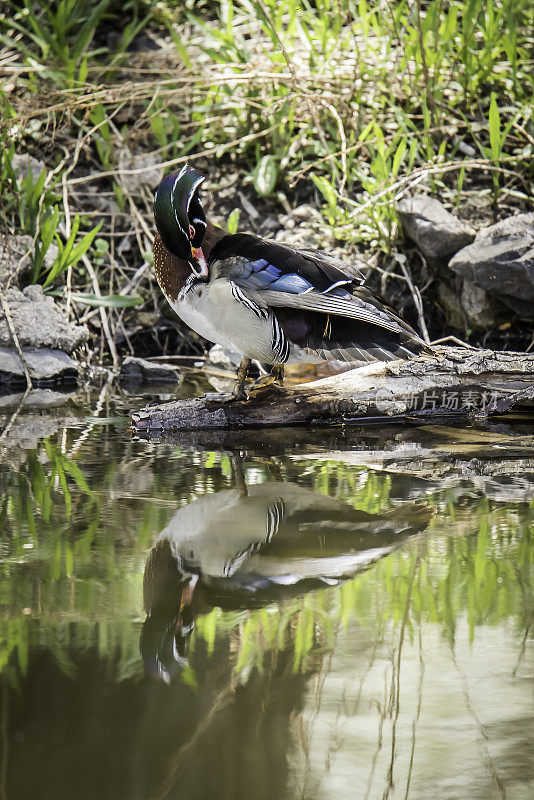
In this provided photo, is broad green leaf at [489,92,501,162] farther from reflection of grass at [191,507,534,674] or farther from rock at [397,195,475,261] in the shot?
reflection of grass at [191,507,534,674]

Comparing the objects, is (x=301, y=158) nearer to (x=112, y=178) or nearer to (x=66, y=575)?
(x=112, y=178)

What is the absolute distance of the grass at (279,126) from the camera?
15.6 ft

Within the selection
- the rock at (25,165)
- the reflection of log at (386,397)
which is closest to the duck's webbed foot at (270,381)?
the reflection of log at (386,397)

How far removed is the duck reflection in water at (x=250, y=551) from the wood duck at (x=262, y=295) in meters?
0.86

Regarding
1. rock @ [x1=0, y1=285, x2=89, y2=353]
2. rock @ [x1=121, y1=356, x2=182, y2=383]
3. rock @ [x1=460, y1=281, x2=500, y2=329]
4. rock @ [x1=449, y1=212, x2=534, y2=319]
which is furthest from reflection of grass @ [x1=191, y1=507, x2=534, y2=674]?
rock @ [x1=0, y1=285, x2=89, y2=353]

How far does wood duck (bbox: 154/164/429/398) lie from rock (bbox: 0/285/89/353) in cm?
149

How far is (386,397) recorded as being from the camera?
330cm

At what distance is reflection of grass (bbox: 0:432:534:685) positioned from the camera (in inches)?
59.5

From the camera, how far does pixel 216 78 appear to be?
519cm

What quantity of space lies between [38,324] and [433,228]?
2274 mm

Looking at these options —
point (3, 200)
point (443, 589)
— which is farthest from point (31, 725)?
point (3, 200)

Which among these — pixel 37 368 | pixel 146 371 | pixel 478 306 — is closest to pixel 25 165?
pixel 37 368

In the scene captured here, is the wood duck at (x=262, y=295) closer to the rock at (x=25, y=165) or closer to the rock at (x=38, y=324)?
the rock at (x=38, y=324)

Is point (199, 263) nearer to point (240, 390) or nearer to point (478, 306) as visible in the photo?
point (240, 390)
